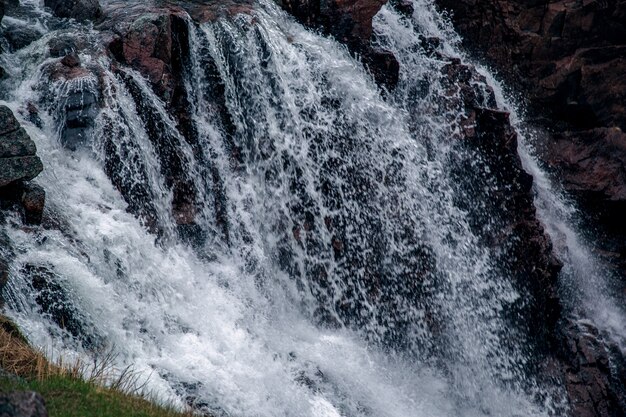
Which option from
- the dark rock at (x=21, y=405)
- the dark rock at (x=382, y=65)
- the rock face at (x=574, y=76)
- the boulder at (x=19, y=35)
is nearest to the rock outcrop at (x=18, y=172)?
the boulder at (x=19, y=35)

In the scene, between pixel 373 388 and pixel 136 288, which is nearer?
pixel 136 288

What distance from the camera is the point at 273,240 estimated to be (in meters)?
14.4

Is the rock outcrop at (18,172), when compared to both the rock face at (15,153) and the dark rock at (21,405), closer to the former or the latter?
the rock face at (15,153)

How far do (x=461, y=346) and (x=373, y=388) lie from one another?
3.38m

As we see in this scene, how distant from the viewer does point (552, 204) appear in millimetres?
18734

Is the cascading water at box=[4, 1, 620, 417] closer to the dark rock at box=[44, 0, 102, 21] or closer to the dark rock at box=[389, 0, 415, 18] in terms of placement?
the dark rock at box=[44, 0, 102, 21]

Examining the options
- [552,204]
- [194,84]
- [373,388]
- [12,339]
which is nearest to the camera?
[12,339]

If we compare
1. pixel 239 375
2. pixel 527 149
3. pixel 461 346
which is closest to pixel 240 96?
pixel 239 375

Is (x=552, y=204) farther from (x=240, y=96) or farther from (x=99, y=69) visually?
(x=99, y=69)

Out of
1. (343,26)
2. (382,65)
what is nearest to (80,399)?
(382,65)

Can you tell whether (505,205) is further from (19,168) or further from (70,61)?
(19,168)

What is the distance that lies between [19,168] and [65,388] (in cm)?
495

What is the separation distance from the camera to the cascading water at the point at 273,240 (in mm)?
10875

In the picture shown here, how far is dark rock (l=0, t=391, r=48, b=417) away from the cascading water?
4.34 m
